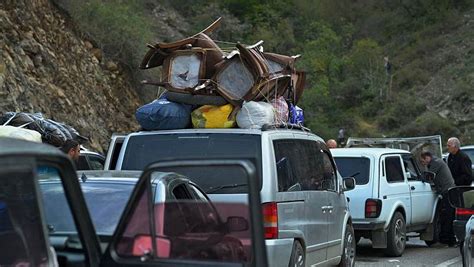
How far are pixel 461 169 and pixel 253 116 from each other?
7670 millimetres

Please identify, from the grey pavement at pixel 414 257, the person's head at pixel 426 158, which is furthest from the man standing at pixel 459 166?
the grey pavement at pixel 414 257

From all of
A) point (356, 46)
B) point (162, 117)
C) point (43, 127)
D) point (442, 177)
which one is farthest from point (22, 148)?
point (356, 46)

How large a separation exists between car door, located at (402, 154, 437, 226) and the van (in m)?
4.28

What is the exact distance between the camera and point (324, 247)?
9.84 meters

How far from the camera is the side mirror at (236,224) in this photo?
179 inches

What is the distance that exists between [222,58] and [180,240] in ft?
18.2

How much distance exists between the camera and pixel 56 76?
2167cm

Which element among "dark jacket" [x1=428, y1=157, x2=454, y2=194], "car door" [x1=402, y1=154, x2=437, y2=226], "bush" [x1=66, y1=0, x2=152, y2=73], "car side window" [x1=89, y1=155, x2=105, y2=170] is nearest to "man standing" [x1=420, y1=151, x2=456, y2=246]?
"dark jacket" [x1=428, y1=157, x2=454, y2=194]

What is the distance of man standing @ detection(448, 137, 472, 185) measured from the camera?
15625mm

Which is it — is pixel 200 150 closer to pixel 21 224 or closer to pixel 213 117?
pixel 213 117

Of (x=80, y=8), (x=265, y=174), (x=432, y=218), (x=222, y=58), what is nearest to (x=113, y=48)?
(x=80, y=8)

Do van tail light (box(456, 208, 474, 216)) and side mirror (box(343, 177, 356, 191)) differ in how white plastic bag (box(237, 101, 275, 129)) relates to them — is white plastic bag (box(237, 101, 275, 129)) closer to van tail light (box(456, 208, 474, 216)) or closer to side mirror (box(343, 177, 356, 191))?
van tail light (box(456, 208, 474, 216))

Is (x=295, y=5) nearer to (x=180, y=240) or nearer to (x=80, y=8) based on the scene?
(x=80, y=8)

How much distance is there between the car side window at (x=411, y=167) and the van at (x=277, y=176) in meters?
4.57
